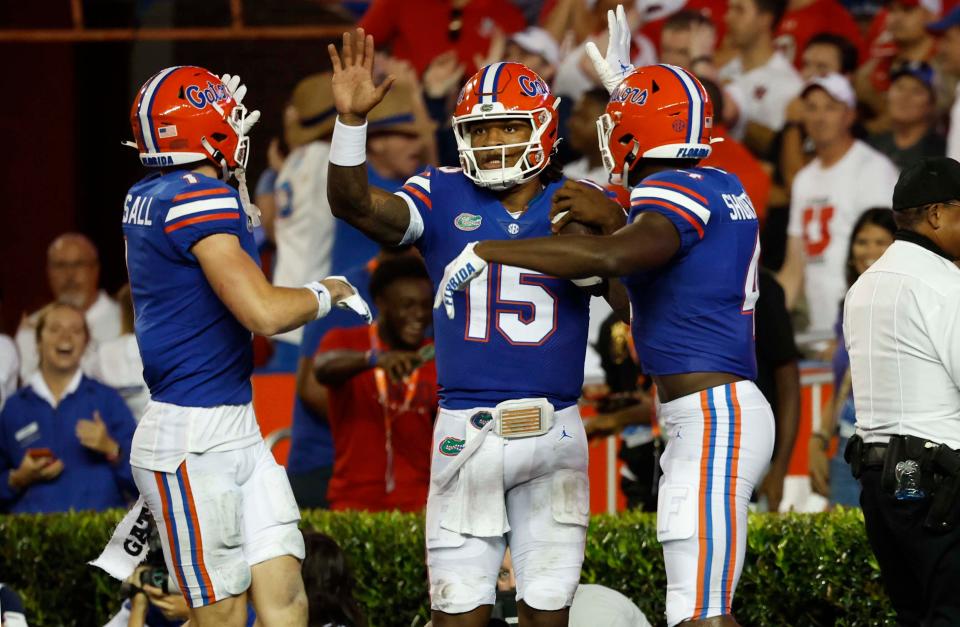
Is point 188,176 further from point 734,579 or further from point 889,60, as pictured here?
point 889,60

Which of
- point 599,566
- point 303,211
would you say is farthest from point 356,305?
point 303,211

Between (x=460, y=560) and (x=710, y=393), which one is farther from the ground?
(x=710, y=393)

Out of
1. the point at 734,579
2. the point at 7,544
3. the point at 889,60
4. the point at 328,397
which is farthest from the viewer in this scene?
the point at 889,60

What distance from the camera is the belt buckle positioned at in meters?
4.37

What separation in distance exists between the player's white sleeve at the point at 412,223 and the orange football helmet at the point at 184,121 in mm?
543

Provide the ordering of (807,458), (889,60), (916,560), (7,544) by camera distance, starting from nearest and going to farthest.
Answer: (916,560), (7,544), (807,458), (889,60)

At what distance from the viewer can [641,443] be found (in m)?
6.48

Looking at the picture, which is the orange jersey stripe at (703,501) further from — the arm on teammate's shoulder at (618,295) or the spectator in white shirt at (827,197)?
the spectator in white shirt at (827,197)

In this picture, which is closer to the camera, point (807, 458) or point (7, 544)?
point (7, 544)

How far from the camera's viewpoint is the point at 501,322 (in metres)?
4.44

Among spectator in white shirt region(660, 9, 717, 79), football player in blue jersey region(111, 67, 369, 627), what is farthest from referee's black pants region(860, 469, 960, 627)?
spectator in white shirt region(660, 9, 717, 79)

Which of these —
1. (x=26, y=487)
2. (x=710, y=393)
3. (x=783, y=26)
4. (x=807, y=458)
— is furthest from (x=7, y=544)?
(x=783, y=26)

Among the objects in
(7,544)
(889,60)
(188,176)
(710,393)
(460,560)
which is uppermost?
(889,60)

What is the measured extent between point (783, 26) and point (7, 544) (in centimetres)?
559
